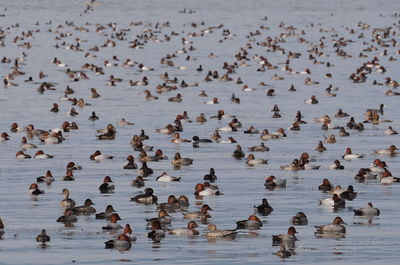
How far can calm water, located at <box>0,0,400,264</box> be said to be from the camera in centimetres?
3250

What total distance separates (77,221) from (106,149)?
17953 mm

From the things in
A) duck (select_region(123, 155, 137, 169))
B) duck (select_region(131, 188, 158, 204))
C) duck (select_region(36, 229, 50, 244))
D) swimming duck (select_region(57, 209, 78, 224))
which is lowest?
duck (select_region(36, 229, 50, 244))

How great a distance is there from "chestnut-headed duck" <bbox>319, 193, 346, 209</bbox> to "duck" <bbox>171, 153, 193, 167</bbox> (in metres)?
10.5

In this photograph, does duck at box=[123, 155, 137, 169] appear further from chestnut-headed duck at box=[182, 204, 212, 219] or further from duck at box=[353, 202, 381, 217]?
duck at box=[353, 202, 381, 217]

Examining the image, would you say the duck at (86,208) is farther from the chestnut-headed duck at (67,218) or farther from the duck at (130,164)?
the duck at (130,164)

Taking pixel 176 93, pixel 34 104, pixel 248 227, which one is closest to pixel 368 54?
pixel 176 93

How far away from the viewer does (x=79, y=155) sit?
172 ft

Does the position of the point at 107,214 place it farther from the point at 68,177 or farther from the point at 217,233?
the point at 68,177

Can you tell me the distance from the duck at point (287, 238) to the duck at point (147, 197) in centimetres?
802

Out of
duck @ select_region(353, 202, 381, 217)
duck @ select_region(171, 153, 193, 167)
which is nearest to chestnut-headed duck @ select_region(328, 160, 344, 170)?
duck @ select_region(171, 153, 193, 167)

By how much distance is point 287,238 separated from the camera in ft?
107

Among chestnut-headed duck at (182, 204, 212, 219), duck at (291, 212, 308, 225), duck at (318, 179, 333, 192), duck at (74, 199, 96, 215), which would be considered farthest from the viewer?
duck at (318, 179, 333, 192)

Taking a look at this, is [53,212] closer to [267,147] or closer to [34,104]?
[267,147]

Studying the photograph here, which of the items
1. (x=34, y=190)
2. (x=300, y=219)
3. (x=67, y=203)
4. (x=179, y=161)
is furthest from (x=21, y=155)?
(x=300, y=219)
